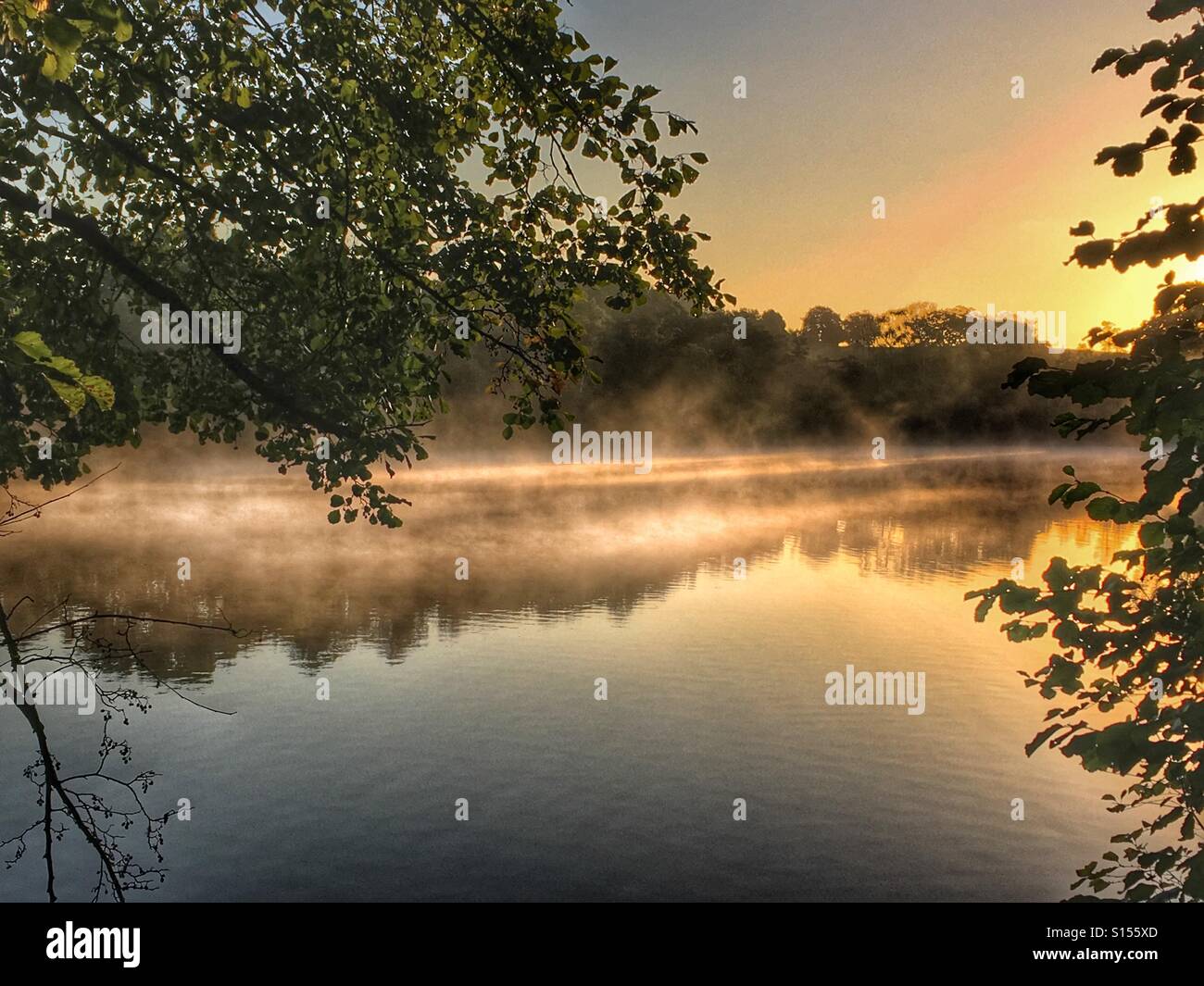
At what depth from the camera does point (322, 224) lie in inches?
438

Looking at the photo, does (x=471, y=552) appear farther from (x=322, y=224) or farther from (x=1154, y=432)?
(x=1154, y=432)

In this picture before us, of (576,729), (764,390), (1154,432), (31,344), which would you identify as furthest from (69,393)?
(764,390)

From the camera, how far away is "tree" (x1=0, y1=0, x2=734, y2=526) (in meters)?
10.8

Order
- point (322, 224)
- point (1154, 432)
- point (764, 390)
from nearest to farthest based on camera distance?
point (1154, 432)
point (322, 224)
point (764, 390)

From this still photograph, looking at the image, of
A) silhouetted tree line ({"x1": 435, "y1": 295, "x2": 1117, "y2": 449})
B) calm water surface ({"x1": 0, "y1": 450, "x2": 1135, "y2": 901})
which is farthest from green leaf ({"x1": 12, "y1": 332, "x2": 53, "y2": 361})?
silhouetted tree line ({"x1": 435, "y1": 295, "x2": 1117, "y2": 449})

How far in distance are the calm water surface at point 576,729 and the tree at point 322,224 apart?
3.27 metres

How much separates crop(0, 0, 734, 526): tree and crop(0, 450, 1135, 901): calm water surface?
327 centimetres

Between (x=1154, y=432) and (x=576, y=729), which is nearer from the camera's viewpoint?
(x=1154, y=432)

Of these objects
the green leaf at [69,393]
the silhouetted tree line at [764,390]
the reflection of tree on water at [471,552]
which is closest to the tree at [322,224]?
the green leaf at [69,393]

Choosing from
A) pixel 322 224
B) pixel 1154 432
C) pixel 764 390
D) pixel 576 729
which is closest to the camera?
pixel 1154 432

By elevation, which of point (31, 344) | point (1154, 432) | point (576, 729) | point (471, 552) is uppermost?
point (31, 344)

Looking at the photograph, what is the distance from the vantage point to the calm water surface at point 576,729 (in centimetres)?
1730

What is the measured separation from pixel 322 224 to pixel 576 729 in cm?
1613
